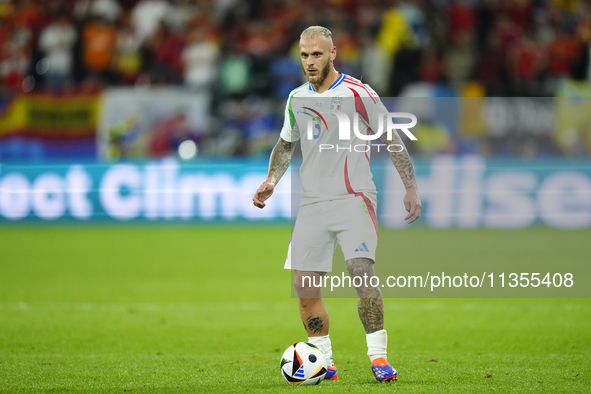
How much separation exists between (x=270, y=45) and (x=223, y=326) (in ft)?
33.2

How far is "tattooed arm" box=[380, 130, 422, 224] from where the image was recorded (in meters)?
4.94

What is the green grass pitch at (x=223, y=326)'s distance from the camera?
5188mm

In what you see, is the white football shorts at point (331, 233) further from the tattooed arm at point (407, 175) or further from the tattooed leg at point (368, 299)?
the tattooed arm at point (407, 175)

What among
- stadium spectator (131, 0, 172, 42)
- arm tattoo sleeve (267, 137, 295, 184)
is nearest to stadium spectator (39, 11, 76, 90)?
stadium spectator (131, 0, 172, 42)

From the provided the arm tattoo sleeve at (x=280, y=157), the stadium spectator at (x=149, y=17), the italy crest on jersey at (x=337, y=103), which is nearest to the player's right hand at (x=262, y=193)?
the arm tattoo sleeve at (x=280, y=157)

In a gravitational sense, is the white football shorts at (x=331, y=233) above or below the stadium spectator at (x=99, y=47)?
below

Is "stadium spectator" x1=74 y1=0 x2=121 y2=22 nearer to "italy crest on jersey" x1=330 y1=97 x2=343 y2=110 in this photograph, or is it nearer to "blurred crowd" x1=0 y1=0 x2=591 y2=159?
"blurred crowd" x1=0 y1=0 x2=591 y2=159

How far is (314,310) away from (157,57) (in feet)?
40.5

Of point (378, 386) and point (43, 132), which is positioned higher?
point (43, 132)

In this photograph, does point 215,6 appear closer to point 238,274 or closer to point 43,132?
point 43,132

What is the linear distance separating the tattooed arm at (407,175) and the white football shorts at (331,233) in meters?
0.24

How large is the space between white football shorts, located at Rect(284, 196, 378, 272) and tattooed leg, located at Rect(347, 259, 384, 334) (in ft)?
0.16

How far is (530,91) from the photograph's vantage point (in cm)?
1444

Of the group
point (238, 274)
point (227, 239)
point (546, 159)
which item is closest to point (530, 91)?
point (546, 159)
